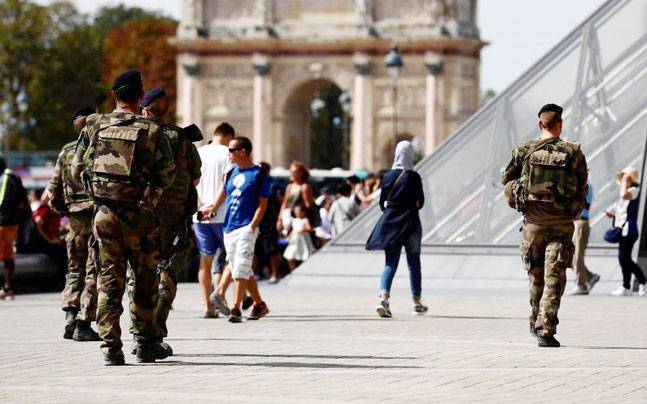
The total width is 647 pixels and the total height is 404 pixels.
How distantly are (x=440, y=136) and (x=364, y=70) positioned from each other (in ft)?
16.0

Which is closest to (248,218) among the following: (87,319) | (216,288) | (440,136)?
(216,288)

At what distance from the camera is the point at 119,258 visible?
1214 cm

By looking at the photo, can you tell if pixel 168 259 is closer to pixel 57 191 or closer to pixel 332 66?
pixel 57 191

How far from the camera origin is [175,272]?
1334 cm

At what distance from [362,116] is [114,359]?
75.6 metres

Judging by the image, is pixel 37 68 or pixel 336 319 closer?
pixel 336 319

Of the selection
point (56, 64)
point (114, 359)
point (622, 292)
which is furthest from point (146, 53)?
point (114, 359)

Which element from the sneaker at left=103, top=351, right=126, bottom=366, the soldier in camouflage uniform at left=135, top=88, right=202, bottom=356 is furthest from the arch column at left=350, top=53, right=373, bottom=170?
the sneaker at left=103, top=351, right=126, bottom=366

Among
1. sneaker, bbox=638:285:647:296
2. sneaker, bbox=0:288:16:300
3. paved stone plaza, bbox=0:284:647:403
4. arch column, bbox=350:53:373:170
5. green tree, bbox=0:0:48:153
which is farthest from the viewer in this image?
green tree, bbox=0:0:48:153

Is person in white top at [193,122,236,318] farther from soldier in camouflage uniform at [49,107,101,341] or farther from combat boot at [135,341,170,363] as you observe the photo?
combat boot at [135,341,170,363]

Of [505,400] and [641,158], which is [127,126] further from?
[641,158]

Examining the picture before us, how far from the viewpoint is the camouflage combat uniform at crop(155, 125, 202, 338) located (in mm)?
12797

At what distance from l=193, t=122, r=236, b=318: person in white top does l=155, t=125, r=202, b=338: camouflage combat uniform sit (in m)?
3.59

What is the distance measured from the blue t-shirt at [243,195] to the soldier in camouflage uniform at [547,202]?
3152 mm
